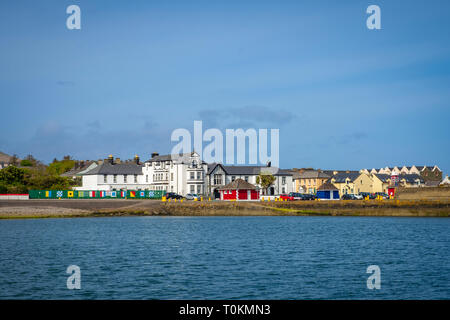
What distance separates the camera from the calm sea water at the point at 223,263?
91.6 feet

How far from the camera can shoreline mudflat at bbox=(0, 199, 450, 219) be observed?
88.8 meters

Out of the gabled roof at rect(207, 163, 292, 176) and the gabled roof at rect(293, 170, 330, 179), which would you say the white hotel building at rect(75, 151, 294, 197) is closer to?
the gabled roof at rect(207, 163, 292, 176)

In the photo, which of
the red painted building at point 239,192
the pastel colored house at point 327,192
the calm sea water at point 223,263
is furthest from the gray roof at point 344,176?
the calm sea water at point 223,263

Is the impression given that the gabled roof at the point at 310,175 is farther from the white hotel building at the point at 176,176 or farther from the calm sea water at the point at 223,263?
the calm sea water at the point at 223,263

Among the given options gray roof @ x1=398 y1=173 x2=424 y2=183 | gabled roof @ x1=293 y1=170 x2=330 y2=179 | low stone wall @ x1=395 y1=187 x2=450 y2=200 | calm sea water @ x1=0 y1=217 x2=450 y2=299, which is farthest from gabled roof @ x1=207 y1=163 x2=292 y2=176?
calm sea water @ x1=0 y1=217 x2=450 y2=299

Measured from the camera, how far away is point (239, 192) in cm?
10556

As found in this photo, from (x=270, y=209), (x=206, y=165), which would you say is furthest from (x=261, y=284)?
(x=206, y=165)

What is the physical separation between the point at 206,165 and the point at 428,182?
8183 centimetres

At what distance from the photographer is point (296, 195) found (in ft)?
355

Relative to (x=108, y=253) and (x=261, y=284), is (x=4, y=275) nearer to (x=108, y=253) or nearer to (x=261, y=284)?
(x=108, y=253)

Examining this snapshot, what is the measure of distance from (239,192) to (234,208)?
40.1 feet

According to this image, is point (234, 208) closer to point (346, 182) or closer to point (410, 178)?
point (346, 182)

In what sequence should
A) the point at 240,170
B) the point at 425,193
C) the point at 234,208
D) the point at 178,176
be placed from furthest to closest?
1. the point at 240,170
2. the point at 178,176
3. the point at 425,193
4. the point at 234,208

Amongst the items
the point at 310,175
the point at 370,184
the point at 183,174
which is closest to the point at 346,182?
the point at 370,184
